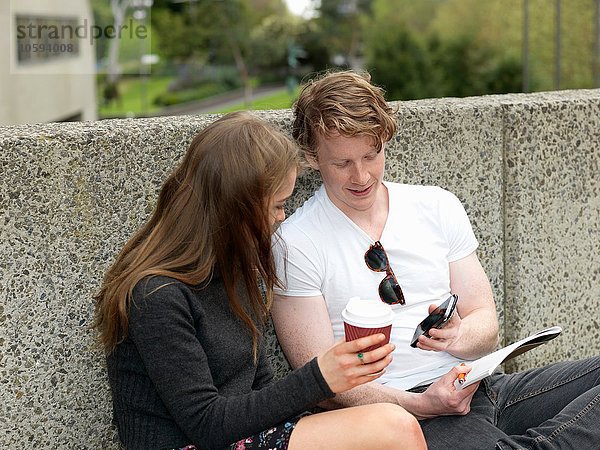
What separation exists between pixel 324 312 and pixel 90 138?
89cm

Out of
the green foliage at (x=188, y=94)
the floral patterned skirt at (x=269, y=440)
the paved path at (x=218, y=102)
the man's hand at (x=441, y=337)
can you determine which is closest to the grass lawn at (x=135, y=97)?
the green foliage at (x=188, y=94)

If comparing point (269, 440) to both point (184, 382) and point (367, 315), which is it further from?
point (367, 315)

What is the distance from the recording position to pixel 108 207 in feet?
8.84

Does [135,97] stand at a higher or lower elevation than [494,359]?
lower

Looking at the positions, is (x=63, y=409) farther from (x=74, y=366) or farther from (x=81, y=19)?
(x=81, y=19)

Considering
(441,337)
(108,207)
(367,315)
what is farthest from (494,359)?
(108,207)

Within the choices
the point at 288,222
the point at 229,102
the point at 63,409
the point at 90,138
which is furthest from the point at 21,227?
the point at 229,102

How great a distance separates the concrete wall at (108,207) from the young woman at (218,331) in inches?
10.1

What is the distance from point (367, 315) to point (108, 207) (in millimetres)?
968

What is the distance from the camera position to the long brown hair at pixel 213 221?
91.4 inches

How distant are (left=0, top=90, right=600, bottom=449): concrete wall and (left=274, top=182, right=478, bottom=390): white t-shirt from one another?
262 mm

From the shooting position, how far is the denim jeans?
2668mm

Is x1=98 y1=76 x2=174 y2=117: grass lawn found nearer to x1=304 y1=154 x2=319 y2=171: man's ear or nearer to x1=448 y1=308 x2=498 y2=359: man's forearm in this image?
x1=304 y1=154 x2=319 y2=171: man's ear

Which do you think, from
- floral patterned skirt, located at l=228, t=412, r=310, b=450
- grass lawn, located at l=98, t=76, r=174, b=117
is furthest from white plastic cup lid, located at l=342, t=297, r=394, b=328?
grass lawn, located at l=98, t=76, r=174, b=117
